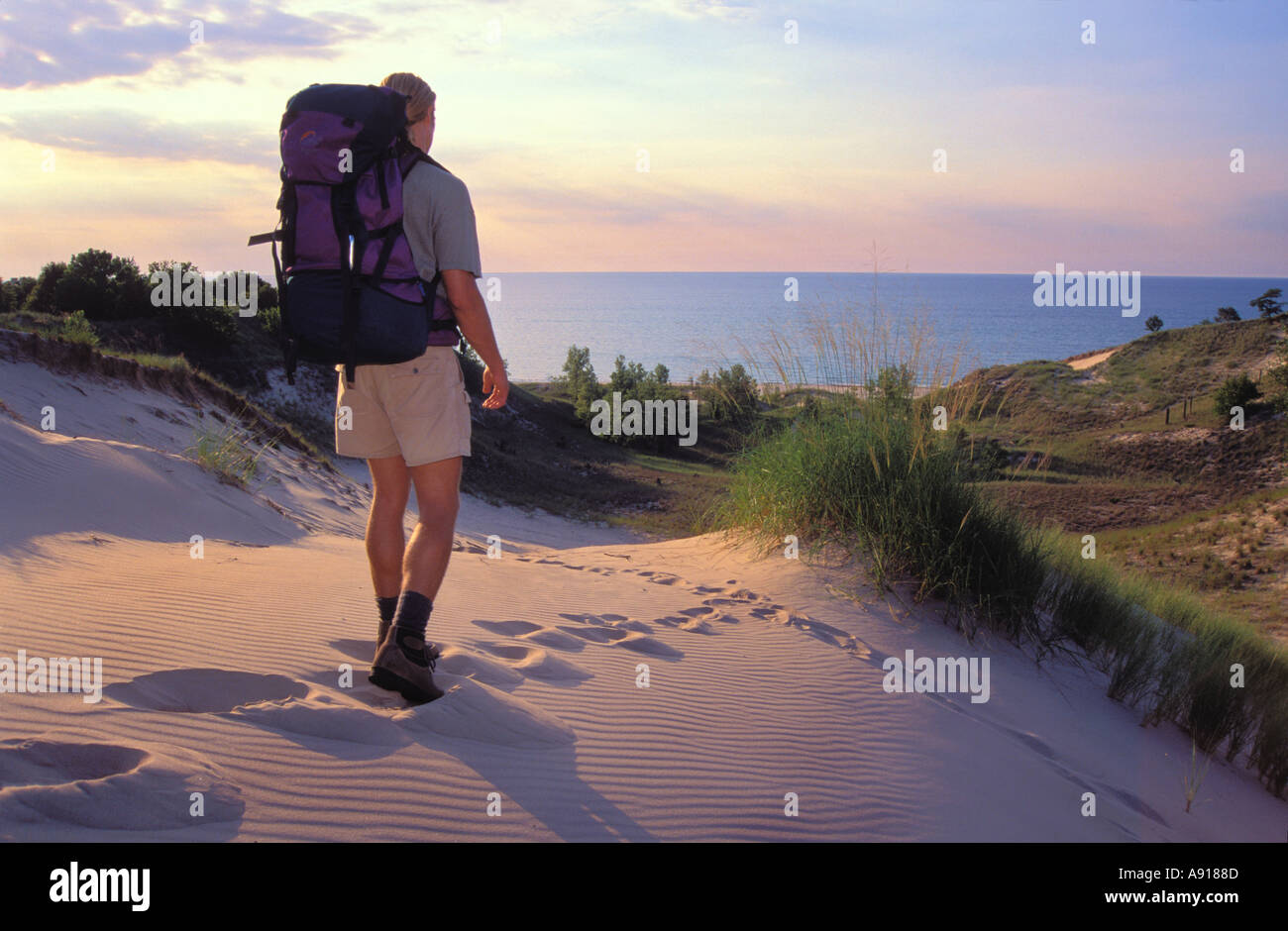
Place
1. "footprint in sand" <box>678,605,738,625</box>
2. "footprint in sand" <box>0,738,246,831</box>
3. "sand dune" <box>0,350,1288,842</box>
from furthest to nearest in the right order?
1. "footprint in sand" <box>678,605,738,625</box>
2. "sand dune" <box>0,350,1288,842</box>
3. "footprint in sand" <box>0,738,246,831</box>

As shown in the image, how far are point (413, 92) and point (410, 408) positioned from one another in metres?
1.26

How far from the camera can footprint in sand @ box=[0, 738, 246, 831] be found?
235 centimetres

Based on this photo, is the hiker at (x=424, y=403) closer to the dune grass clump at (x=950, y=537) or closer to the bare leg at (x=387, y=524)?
the bare leg at (x=387, y=524)

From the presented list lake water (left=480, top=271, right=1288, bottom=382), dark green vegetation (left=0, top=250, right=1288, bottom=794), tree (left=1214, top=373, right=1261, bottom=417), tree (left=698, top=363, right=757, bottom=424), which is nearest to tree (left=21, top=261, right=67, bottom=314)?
dark green vegetation (left=0, top=250, right=1288, bottom=794)

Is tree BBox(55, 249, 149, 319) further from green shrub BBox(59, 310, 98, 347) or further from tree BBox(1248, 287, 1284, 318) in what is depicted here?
tree BBox(1248, 287, 1284, 318)

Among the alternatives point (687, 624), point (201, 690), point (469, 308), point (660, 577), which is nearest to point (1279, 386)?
point (660, 577)

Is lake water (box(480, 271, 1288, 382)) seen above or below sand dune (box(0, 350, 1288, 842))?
above

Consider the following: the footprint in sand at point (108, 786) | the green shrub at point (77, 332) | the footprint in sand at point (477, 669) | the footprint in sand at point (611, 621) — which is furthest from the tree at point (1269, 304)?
the footprint in sand at point (108, 786)

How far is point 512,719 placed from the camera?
11.2 feet

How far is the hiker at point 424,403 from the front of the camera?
316 centimetres

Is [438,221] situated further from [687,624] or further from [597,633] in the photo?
[687,624]

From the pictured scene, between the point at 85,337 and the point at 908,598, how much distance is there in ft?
37.0

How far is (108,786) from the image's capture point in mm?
2473
